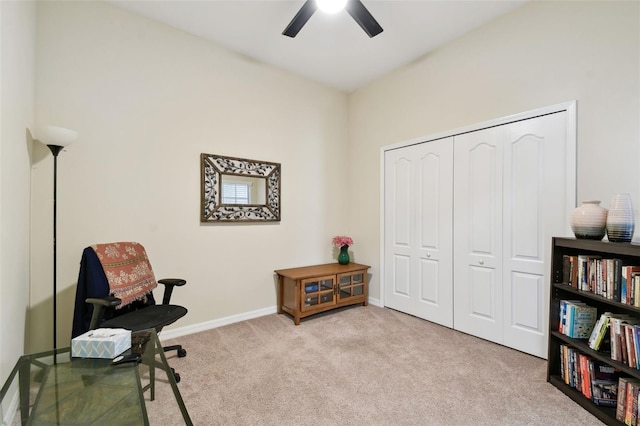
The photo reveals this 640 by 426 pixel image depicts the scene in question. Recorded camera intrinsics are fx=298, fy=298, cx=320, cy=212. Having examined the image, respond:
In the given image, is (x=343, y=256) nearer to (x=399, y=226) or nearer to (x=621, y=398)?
(x=399, y=226)

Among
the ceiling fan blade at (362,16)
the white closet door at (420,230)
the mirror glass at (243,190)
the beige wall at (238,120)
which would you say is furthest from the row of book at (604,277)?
the mirror glass at (243,190)

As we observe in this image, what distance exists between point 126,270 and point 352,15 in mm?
2557

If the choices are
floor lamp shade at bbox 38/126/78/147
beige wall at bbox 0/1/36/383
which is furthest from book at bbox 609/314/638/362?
floor lamp shade at bbox 38/126/78/147

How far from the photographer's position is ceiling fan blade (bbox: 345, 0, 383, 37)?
214 cm

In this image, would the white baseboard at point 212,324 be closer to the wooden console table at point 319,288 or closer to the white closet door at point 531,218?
the wooden console table at point 319,288

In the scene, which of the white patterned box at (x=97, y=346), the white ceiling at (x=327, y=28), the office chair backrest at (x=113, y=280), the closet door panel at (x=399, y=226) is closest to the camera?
the white patterned box at (x=97, y=346)

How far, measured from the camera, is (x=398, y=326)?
313 centimetres

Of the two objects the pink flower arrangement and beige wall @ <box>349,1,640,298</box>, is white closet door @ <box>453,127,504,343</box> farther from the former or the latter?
the pink flower arrangement

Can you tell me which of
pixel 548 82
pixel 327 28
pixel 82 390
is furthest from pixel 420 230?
pixel 82 390

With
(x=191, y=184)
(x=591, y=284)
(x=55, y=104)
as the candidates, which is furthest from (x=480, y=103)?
(x=55, y=104)

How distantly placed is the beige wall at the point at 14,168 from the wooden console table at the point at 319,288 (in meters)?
2.09

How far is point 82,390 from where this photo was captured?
1.21 metres

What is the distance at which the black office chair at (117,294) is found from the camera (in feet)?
6.22

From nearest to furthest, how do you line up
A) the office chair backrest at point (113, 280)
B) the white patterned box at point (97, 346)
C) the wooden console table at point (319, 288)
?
1. the white patterned box at point (97, 346)
2. the office chair backrest at point (113, 280)
3. the wooden console table at point (319, 288)
